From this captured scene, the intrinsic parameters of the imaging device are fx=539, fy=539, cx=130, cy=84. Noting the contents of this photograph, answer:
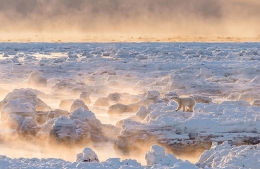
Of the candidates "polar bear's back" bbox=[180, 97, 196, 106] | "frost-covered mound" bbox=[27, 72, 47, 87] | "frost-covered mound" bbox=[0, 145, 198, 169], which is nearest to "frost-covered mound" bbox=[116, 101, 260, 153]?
"polar bear's back" bbox=[180, 97, 196, 106]

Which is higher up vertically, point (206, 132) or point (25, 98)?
point (25, 98)

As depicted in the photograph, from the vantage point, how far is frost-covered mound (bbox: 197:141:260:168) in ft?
19.0

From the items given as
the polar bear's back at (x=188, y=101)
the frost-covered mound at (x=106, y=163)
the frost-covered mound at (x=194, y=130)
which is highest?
the polar bear's back at (x=188, y=101)

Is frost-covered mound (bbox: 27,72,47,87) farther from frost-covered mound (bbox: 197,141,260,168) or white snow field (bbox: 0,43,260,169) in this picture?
frost-covered mound (bbox: 197,141,260,168)

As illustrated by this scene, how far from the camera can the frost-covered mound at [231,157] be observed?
580 cm

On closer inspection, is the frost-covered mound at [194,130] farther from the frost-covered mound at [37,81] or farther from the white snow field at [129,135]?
the frost-covered mound at [37,81]

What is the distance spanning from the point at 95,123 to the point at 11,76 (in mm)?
11290

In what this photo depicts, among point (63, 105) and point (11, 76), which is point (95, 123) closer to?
point (63, 105)

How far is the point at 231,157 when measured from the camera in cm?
589

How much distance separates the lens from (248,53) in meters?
29.2

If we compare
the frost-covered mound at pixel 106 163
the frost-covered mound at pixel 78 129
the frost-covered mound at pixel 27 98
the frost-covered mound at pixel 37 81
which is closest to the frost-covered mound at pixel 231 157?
the frost-covered mound at pixel 106 163

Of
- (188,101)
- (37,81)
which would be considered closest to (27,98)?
(188,101)

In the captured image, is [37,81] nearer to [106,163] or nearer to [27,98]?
[27,98]

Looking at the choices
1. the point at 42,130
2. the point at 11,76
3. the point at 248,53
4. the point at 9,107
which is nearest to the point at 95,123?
the point at 42,130
